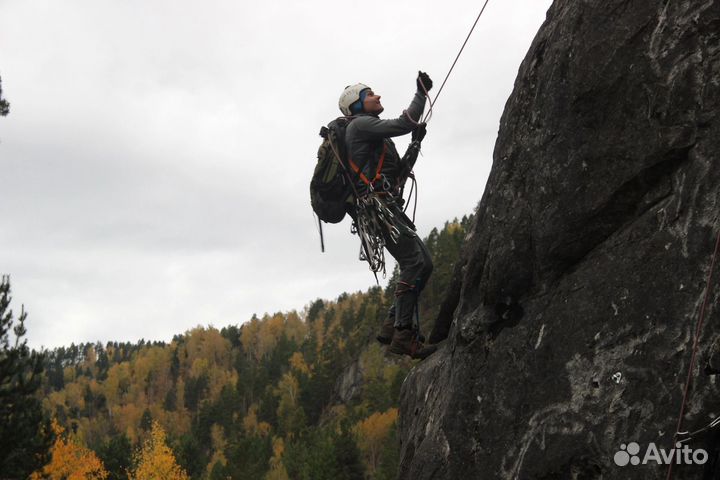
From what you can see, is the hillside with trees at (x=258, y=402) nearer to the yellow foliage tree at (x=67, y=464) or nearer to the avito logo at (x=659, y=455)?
the yellow foliage tree at (x=67, y=464)

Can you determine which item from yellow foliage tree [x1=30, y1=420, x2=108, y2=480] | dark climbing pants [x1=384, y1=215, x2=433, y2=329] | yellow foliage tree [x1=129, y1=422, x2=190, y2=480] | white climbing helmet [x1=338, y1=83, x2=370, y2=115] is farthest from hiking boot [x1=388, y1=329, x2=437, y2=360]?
yellow foliage tree [x1=129, y1=422, x2=190, y2=480]

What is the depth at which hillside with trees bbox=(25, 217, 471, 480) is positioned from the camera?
167ft

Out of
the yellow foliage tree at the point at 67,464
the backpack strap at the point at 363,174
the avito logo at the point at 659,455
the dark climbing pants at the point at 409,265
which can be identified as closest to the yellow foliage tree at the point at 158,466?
the yellow foliage tree at the point at 67,464

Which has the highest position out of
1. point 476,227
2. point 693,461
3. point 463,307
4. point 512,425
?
point 476,227

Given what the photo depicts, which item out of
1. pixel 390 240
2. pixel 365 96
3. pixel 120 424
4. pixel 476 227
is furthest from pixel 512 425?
pixel 120 424

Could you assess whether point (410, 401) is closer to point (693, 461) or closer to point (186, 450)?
point (693, 461)

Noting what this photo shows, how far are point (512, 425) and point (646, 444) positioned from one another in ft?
5.12

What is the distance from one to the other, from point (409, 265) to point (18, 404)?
58.3ft

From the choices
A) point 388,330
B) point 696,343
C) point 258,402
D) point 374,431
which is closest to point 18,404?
point 388,330

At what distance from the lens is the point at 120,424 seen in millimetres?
142000

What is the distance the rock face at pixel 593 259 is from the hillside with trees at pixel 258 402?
23.8 metres

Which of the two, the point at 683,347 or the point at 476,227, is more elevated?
the point at 476,227

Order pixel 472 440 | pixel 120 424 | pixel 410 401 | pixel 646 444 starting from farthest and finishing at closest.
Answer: pixel 120 424 → pixel 410 401 → pixel 472 440 → pixel 646 444

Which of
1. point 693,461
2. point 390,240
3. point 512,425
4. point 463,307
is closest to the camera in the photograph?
point 693,461
